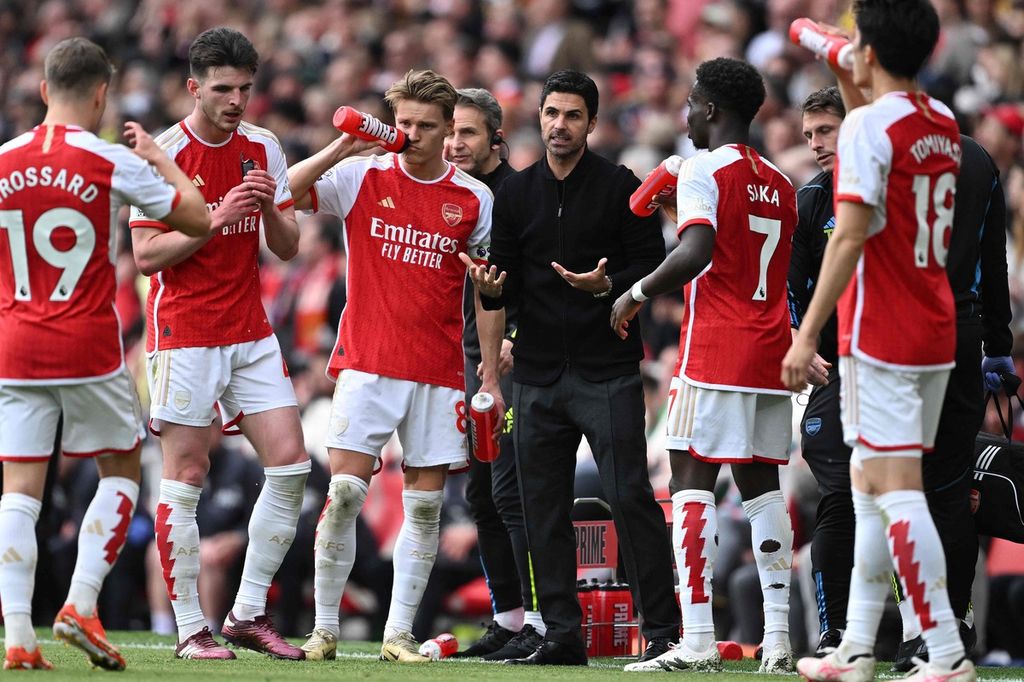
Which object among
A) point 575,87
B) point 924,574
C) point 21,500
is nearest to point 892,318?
point 924,574

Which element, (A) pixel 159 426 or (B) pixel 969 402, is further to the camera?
(A) pixel 159 426

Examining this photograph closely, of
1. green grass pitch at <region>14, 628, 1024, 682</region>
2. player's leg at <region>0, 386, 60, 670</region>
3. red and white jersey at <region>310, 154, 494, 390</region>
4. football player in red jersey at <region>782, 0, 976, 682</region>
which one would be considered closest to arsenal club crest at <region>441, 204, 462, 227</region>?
red and white jersey at <region>310, 154, 494, 390</region>

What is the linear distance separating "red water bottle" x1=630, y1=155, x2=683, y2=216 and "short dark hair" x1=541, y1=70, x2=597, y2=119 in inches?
19.2

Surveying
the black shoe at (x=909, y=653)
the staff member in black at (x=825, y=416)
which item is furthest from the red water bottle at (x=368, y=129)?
the black shoe at (x=909, y=653)

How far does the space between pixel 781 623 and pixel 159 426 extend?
2821 mm

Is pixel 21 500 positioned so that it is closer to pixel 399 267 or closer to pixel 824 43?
pixel 399 267

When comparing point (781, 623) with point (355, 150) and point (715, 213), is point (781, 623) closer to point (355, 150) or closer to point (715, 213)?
point (715, 213)

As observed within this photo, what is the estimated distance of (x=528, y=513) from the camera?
286 inches

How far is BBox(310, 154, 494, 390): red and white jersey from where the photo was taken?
23.8 feet

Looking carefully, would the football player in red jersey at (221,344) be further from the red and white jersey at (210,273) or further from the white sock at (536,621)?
the white sock at (536,621)

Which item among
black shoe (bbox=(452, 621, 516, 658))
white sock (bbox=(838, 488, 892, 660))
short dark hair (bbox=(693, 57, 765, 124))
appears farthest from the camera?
black shoe (bbox=(452, 621, 516, 658))

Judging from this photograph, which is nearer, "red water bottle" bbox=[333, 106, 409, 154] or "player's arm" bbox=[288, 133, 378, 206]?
"red water bottle" bbox=[333, 106, 409, 154]

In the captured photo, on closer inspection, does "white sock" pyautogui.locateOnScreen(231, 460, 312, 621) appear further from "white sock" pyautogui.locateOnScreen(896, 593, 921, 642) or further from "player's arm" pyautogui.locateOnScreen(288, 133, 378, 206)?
"white sock" pyautogui.locateOnScreen(896, 593, 921, 642)

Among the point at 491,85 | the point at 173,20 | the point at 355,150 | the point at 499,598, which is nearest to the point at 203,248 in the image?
the point at 355,150
